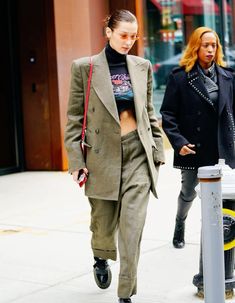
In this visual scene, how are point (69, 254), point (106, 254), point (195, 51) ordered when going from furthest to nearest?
1. point (69, 254)
2. point (195, 51)
3. point (106, 254)

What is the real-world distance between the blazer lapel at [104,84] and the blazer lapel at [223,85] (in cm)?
119

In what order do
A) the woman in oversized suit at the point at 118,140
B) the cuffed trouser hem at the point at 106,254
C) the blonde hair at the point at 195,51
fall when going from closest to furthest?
1. the woman in oversized suit at the point at 118,140
2. the cuffed trouser hem at the point at 106,254
3. the blonde hair at the point at 195,51

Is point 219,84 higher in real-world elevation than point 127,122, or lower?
higher

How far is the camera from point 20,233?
7.24 m

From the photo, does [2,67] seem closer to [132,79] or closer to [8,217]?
[8,217]

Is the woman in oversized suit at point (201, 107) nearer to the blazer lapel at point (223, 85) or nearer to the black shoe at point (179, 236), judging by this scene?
the blazer lapel at point (223, 85)

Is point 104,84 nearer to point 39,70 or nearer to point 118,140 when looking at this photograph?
point 118,140

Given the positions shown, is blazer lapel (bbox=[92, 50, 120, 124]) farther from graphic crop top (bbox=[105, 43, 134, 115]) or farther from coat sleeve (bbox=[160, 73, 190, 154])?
coat sleeve (bbox=[160, 73, 190, 154])

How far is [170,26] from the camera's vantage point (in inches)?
583

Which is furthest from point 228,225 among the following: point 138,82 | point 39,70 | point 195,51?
point 39,70

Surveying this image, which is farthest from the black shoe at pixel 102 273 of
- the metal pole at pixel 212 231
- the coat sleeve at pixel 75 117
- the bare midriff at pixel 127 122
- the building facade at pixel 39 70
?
the building facade at pixel 39 70

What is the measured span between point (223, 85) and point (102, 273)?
68.0 inches

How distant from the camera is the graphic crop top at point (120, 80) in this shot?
4.79 metres

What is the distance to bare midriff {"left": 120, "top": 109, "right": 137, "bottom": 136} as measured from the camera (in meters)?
4.80
